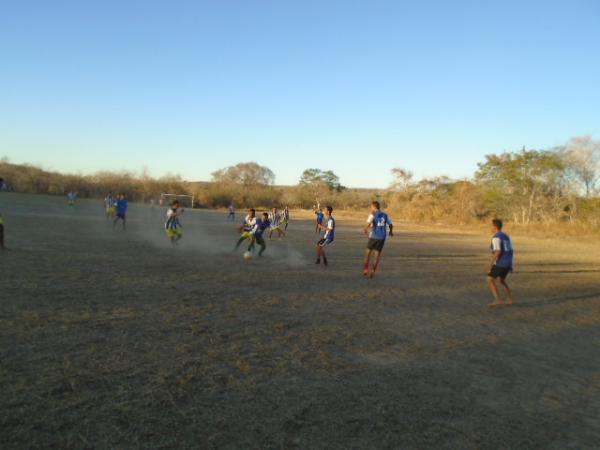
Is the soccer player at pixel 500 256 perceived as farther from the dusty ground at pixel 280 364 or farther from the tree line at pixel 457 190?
the tree line at pixel 457 190

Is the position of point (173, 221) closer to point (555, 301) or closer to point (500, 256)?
point (500, 256)

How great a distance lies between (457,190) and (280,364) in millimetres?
47062

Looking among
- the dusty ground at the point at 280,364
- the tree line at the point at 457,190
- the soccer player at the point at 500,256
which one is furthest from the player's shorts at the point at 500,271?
the tree line at the point at 457,190

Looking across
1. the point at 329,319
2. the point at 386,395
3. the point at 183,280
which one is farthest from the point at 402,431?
the point at 183,280

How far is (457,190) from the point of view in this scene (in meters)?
47.4

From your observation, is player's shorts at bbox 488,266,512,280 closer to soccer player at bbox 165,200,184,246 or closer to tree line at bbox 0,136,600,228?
soccer player at bbox 165,200,184,246

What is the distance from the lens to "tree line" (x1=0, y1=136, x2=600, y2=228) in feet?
125

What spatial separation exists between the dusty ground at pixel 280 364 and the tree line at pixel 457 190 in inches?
1349

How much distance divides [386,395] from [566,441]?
149 centimetres

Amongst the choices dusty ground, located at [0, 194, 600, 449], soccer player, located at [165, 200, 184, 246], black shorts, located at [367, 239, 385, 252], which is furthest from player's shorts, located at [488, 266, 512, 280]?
soccer player, located at [165, 200, 184, 246]

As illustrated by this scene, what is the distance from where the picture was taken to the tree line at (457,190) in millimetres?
38156

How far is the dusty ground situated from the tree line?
112 feet

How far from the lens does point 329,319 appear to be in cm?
658

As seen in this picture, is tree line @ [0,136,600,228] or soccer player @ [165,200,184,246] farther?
tree line @ [0,136,600,228]
